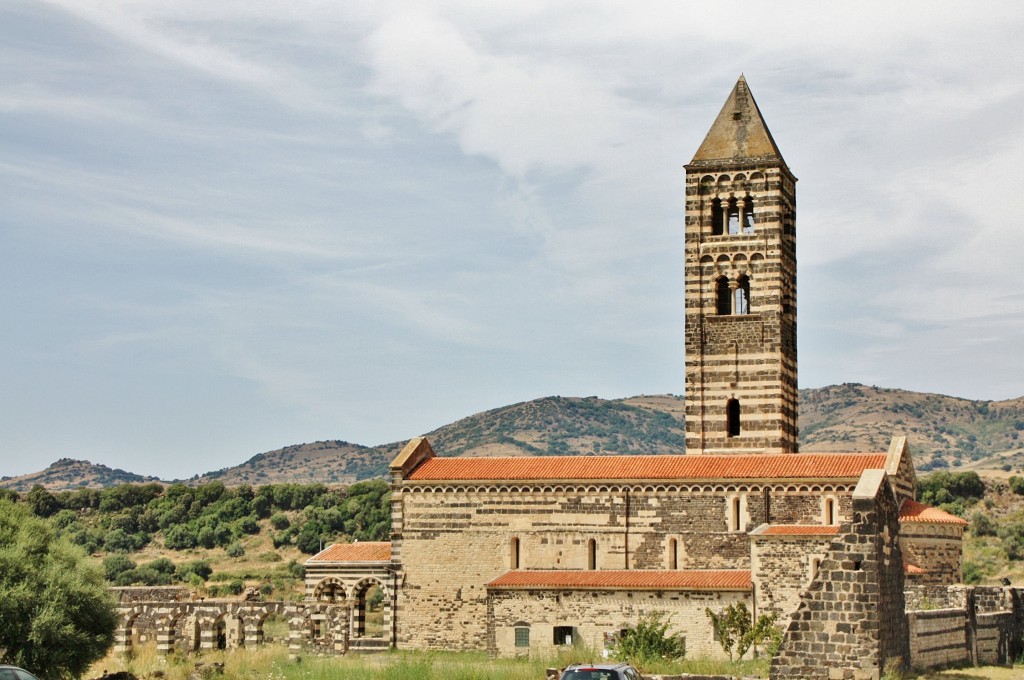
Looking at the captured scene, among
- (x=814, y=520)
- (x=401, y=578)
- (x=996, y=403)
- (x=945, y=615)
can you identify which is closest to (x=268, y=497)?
(x=401, y=578)

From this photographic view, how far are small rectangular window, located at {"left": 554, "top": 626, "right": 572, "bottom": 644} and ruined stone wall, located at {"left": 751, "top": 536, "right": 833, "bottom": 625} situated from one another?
5.99 m

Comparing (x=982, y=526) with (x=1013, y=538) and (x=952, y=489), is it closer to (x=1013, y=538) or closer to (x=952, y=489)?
(x=1013, y=538)

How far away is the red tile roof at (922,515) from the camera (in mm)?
43219

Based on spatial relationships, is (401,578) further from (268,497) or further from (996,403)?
(996,403)

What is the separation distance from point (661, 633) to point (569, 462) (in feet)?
33.0

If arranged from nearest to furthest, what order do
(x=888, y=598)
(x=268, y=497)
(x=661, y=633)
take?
(x=888, y=598)
(x=661, y=633)
(x=268, y=497)

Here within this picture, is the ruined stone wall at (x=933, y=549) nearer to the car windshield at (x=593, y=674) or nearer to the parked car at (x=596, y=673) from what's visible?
the parked car at (x=596, y=673)

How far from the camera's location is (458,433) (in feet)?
513

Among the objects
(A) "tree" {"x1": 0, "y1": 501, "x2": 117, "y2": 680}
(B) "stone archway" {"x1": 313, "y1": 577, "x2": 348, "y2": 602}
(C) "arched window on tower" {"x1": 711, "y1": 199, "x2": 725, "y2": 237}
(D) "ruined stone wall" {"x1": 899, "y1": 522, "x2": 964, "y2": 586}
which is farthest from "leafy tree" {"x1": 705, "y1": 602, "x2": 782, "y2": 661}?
(A) "tree" {"x1": 0, "y1": 501, "x2": 117, "y2": 680}

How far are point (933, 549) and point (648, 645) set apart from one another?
11502 mm

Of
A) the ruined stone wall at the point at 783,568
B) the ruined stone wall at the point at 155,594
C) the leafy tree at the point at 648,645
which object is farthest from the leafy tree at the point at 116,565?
the ruined stone wall at the point at 783,568

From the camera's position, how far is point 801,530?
41.7 metres

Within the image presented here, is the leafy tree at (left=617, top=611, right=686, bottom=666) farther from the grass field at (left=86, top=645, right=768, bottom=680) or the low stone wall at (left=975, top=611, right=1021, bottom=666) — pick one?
the low stone wall at (left=975, top=611, right=1021, bottom=666)

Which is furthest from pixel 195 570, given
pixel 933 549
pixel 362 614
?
pixel 933 549
